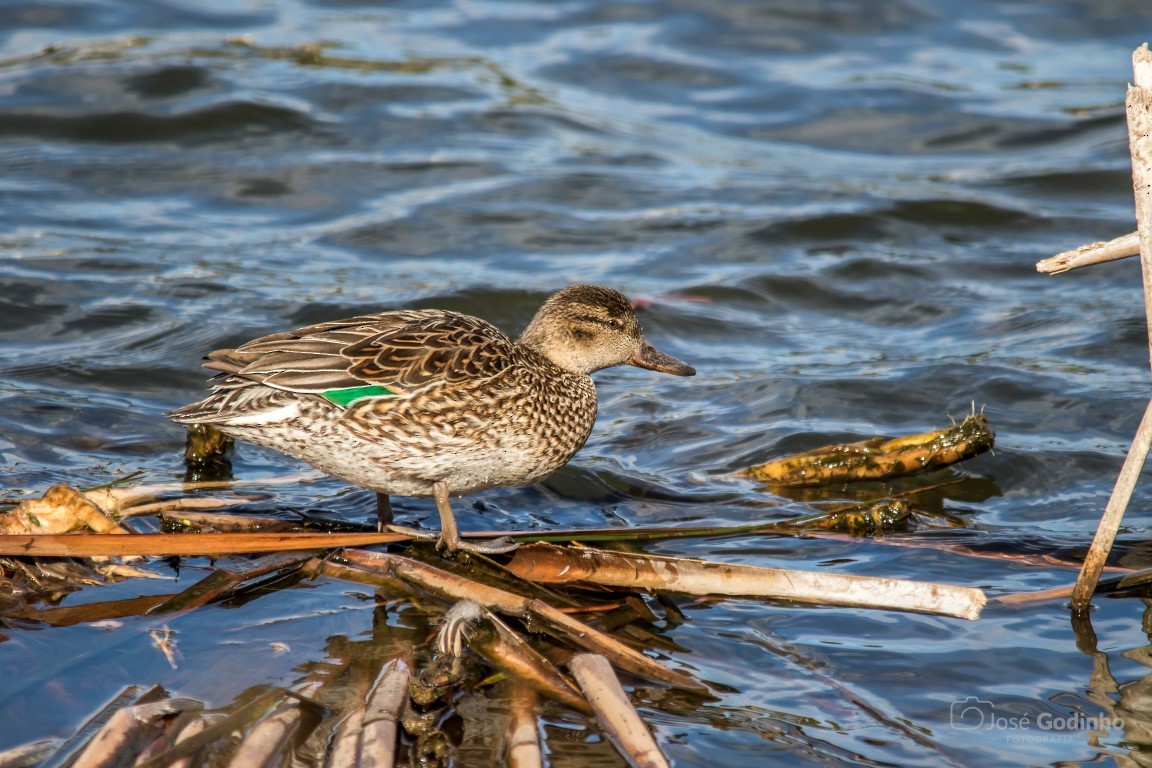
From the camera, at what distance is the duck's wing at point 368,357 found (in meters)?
5.57

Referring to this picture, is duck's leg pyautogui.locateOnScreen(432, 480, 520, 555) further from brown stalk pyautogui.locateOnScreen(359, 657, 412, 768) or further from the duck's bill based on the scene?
the duck's bill

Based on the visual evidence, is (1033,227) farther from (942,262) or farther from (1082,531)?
(1082,531)

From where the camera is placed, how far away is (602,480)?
7.32 metres

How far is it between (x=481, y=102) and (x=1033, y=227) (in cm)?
604

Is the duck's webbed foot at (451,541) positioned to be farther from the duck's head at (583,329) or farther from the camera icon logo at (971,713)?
the camera icon logo at (971,713)

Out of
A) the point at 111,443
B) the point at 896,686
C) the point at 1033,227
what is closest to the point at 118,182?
the point at 111,443

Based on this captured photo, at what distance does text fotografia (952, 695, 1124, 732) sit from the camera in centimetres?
464

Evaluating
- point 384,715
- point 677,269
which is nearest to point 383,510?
point 384,715

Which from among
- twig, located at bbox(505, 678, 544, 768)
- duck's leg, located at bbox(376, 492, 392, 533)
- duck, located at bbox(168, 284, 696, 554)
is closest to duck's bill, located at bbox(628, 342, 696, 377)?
duck, located at bbox(168, 284, 696, 554)

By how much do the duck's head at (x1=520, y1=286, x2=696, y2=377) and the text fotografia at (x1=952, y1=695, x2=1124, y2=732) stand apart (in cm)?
276

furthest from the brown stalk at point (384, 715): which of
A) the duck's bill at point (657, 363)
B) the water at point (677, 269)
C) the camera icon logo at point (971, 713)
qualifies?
the duck's bill at point (657, 363)

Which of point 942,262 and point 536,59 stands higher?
point 536,59

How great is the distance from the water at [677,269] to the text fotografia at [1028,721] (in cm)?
3

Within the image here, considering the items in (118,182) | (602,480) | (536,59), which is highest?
(536,59)
